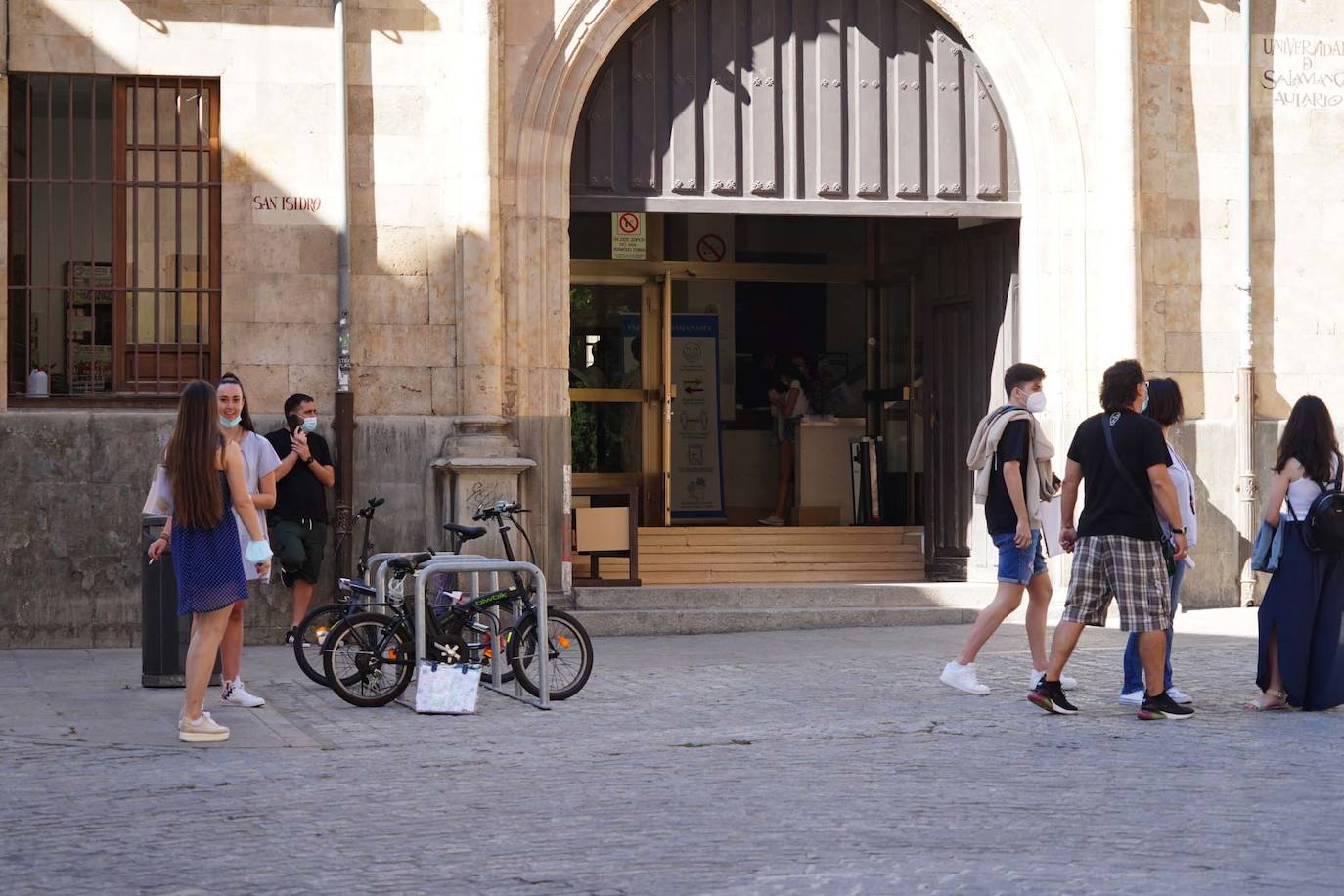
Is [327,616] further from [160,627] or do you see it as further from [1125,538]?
[1125,538]

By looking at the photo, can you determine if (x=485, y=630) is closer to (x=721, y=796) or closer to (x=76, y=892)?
(x=721, y=796)

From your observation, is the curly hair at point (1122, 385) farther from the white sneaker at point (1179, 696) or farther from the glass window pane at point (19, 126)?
the glass window pane at point (19, 126)

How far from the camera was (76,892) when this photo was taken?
18.6 feet

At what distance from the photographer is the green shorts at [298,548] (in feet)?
40.2

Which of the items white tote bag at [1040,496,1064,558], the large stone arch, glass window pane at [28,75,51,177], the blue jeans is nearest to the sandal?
the blue jeans

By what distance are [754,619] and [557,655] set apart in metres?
4.10

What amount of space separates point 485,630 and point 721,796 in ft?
10.3

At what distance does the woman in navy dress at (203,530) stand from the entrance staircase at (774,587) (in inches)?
199

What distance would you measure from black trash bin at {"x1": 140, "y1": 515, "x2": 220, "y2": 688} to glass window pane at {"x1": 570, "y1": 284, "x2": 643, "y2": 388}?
8356 mm

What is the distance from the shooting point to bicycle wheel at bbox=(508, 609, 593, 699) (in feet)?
33.1

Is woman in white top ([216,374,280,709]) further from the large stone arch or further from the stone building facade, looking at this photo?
the large stone arch

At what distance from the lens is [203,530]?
8836mm

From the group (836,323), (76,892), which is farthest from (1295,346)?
(76,892)

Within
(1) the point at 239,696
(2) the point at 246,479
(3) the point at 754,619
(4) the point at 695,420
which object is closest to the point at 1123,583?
(1) the point at 239,696
